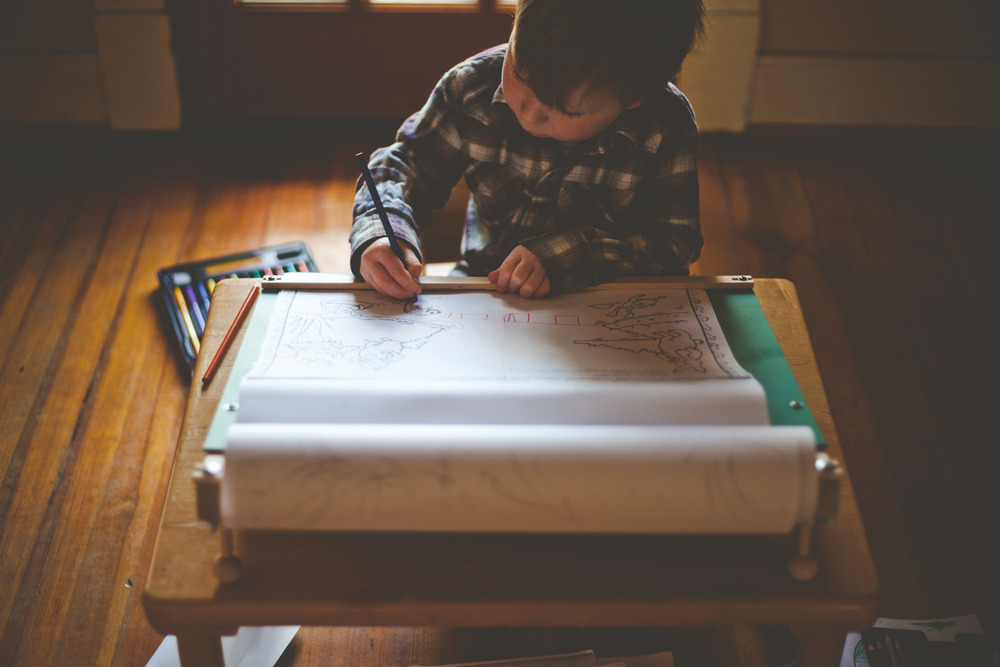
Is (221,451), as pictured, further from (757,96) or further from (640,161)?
(757,96)

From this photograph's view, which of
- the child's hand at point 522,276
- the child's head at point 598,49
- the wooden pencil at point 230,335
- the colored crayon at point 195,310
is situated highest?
the child's head at point 598,49

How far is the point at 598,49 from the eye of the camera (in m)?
0.61

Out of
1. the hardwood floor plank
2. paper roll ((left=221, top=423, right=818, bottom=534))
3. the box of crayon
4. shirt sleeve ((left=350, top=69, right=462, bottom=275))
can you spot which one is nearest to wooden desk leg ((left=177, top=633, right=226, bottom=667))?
paper roll ((left=221, top=423, right=818, bottom=534))

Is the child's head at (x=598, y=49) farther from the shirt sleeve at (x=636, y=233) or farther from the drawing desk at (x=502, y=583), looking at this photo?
the drawing desk at (x=502, y=583)

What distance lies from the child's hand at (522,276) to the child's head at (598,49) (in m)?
0.14

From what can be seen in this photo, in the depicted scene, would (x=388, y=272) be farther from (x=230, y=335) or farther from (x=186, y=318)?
(x=186, y=318)

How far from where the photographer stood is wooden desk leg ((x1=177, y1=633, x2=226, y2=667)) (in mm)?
500

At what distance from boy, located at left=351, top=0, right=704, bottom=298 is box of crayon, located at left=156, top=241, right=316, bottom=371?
0.59 m

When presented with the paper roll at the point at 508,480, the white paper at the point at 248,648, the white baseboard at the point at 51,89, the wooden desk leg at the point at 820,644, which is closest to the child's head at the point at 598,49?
the paper roll at the point at 508,480

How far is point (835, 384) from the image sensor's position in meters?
1.26

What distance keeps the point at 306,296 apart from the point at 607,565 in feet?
1.15

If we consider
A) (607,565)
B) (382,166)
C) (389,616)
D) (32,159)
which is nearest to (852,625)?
(607,565)

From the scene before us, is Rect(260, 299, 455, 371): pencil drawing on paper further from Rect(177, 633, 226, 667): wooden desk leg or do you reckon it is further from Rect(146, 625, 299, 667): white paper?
Rect(146, 625, 299, 667): white paper

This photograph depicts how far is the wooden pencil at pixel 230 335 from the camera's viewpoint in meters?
0.61
